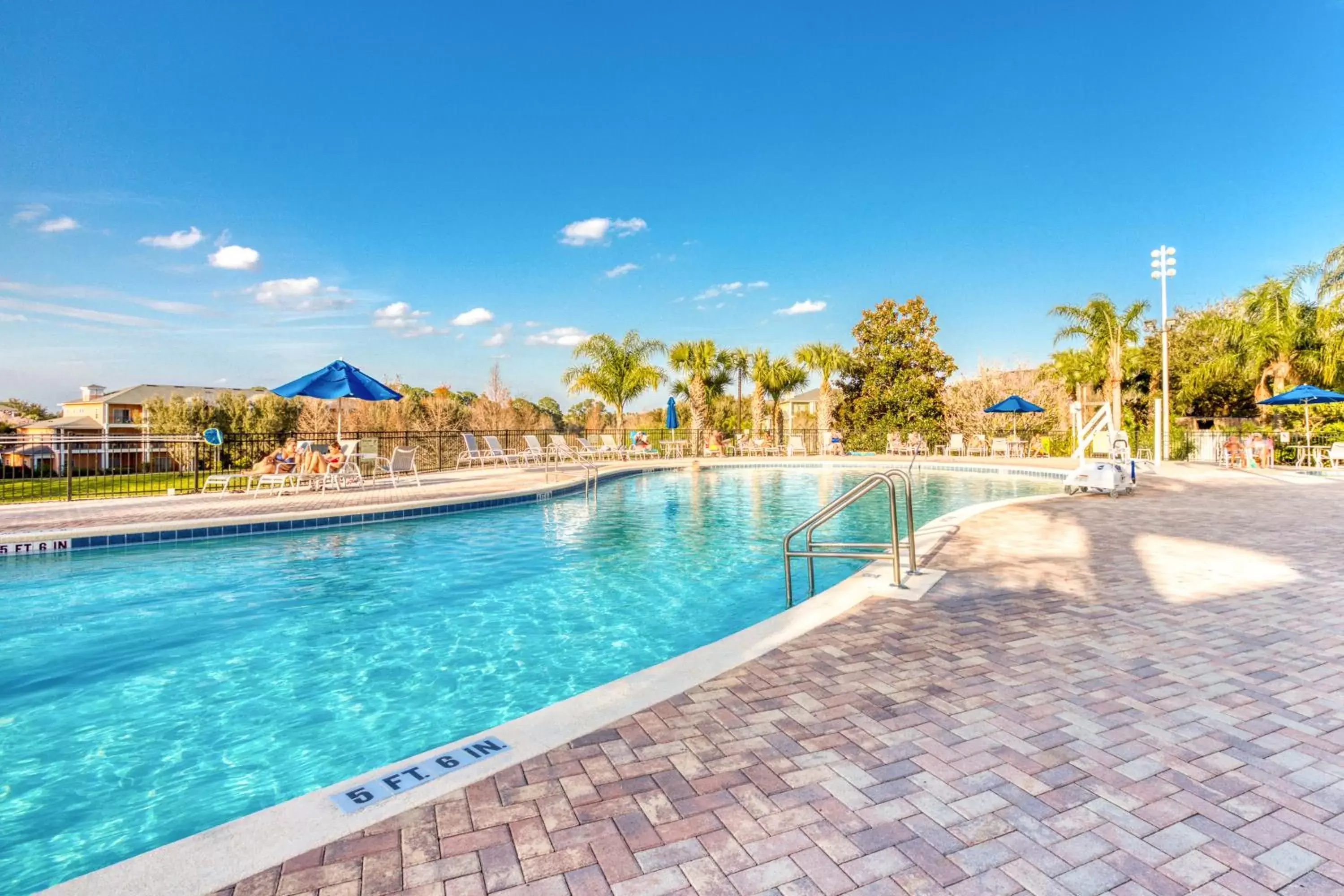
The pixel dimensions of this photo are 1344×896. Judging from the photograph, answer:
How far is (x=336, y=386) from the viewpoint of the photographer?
1106cm

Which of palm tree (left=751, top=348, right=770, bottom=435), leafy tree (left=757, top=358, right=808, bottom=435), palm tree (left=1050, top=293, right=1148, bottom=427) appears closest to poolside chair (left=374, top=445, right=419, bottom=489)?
palm tree (left=751, top=348, right=770, bottom=435)

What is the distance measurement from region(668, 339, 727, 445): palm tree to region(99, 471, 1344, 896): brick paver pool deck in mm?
21378

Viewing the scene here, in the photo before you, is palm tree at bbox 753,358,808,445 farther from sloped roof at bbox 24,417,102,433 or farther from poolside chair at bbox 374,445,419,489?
sloped roof at bbox 24,417,102,433

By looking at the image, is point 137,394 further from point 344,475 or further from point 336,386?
point 336,386

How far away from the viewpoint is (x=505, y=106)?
18.4 metres

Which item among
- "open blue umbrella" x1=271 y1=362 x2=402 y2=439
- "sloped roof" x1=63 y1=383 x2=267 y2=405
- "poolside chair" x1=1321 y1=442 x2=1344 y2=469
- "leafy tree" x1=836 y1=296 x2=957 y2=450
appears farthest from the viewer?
"sloped roof" x1=63 y1=383 x2=267 y2=405

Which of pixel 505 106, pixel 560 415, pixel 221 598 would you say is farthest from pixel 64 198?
pixel 560 415

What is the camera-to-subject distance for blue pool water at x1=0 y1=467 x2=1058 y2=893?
9.46ft

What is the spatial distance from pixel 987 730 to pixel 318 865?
2306 mm

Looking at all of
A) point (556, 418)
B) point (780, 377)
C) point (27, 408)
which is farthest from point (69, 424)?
point (780, 377)

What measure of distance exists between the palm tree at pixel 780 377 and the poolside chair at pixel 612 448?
21.5 ft

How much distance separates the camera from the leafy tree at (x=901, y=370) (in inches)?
909

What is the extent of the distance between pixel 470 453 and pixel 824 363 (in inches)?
568

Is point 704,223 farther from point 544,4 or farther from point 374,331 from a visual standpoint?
point 374,331
